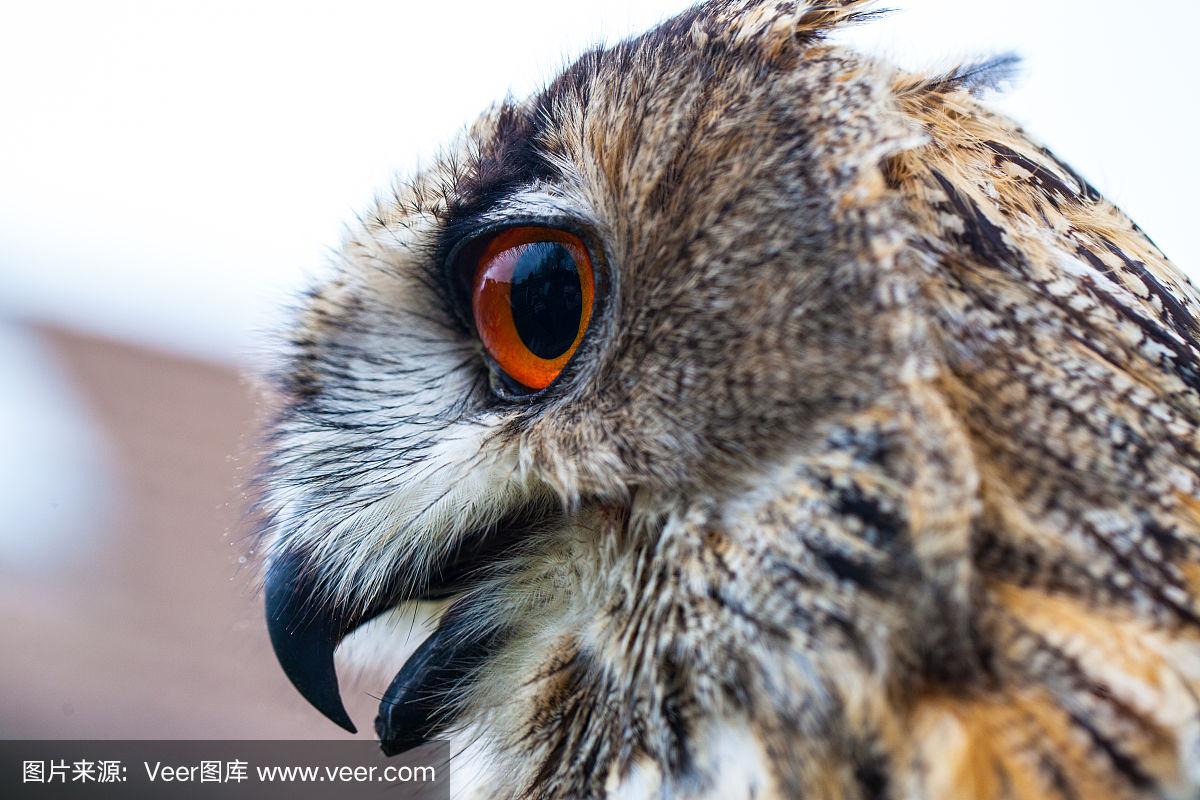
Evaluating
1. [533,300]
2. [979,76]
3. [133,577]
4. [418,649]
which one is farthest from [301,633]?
[133,577]

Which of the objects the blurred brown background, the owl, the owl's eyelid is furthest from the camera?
→ the blurred brown background

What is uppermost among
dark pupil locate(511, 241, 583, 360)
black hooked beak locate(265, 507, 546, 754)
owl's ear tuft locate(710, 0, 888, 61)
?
owl's ear tuft locate(710, 0, 888, 61)

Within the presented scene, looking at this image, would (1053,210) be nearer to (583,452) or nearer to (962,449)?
(962,449)

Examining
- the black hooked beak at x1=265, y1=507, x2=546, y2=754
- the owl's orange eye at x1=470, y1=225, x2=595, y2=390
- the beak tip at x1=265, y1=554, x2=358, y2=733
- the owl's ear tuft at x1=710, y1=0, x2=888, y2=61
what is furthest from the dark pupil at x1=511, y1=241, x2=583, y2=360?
the beak tip at x1=265, y1=554, x2=358, y2=733

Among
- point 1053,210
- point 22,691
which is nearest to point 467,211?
point 1053,210

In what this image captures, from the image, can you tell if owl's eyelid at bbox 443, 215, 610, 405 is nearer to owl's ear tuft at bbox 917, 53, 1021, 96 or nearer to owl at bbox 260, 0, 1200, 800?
owl at bbox 260, 0, 1200, 800

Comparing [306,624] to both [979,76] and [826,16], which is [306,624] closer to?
[826,16]
